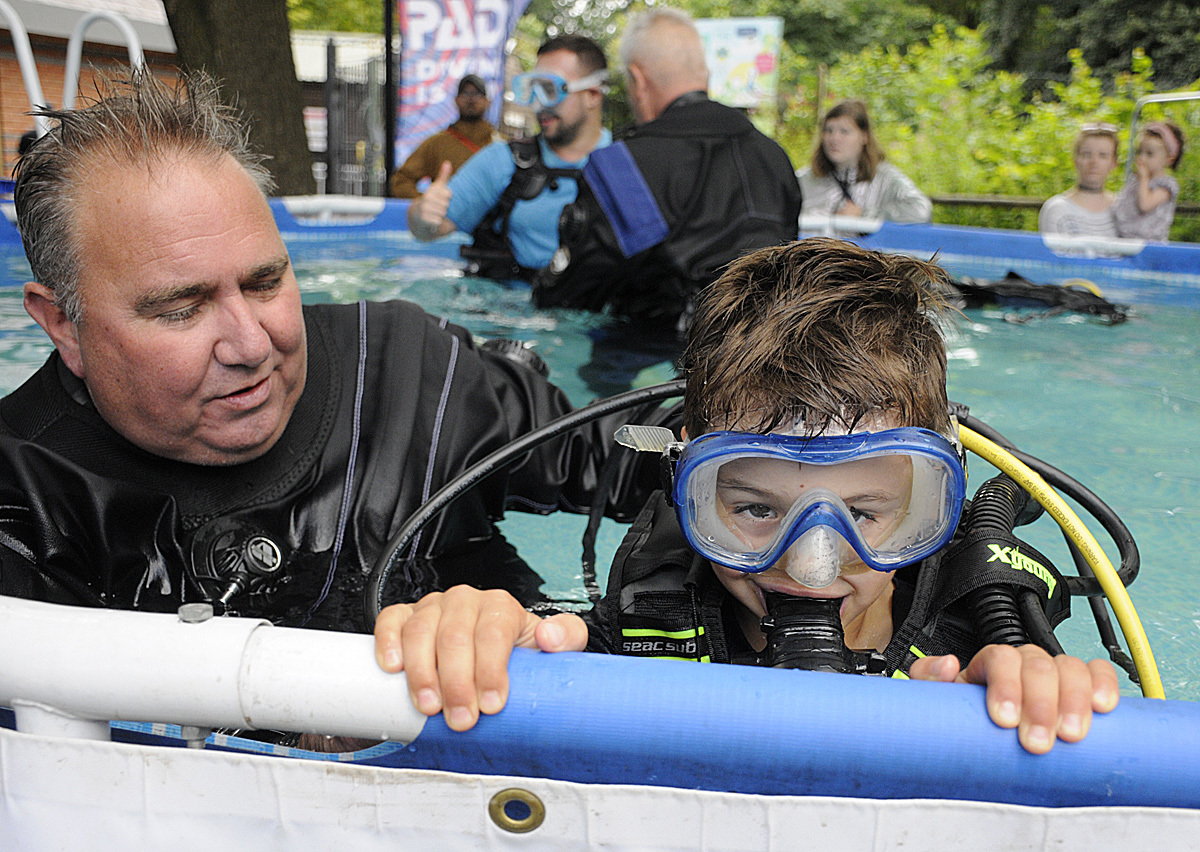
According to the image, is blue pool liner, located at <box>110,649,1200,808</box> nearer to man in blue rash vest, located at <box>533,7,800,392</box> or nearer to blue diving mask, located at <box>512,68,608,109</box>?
man in blue rash vest, located at <box>533,7,800,392</box>

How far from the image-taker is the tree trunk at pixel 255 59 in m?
7.99

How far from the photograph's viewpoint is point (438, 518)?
2242 millimetres

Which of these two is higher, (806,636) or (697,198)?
(697,198)

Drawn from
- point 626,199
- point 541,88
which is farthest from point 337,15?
point 626,199

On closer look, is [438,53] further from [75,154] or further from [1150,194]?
[75,154]

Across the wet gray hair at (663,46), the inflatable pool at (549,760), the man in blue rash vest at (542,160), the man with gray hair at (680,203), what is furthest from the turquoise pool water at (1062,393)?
the inflatable pool at (549,760)

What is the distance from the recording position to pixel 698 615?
5.31 feet

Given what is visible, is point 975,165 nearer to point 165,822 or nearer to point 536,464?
point 536,464

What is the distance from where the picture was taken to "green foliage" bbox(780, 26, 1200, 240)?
39.4ft

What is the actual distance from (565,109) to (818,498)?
14.8ft

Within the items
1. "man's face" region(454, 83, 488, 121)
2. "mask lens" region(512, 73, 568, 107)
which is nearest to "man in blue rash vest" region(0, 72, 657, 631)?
"mask lens" region(512, 73, 568, 107)

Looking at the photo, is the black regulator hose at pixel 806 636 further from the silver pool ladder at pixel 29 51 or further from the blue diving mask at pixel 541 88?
the silver pool ladder at pixel 29 51

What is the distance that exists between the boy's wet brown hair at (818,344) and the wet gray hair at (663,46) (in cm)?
313

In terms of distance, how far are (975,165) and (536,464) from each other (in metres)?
12.7
